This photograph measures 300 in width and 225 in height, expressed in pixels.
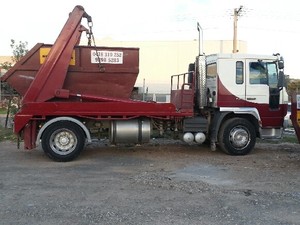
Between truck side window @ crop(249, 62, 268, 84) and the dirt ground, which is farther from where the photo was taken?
truck side window @ crop(249, 62, 268, 84)

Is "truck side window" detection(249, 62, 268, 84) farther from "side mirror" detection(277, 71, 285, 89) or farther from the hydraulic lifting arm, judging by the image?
the hydraulic lifting arm

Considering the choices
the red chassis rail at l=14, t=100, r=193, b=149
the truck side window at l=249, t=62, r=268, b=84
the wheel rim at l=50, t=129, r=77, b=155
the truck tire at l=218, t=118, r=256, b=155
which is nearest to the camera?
the red chassis rail at l=14, t=100, r=193, b=149

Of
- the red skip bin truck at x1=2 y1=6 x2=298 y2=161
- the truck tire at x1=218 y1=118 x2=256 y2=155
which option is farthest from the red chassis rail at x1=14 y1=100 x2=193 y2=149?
the truck tire at x1=218 y1=118 x2=256 y2=155

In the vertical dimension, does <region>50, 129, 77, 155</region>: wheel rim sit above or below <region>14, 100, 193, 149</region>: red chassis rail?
below

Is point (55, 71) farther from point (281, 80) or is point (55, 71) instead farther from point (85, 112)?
point (281, 80)

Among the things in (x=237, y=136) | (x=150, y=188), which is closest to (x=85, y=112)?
(x=150, y=188)

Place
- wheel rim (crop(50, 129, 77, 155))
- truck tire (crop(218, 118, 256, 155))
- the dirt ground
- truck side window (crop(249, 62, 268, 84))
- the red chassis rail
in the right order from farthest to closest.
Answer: truck side window (crop(249, 62, 268, 84))
truck tire (crop(218, 118, 256, 155))
wheel rim (crop(50, 129, 77, 155))
the red chassis rail
the dirt ground

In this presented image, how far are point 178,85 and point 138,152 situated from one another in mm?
2259

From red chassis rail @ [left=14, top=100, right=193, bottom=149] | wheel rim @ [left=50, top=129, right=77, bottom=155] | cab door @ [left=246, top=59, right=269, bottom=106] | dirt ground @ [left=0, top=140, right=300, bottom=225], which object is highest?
cab door @ [left=246, top=59, right=269, bottom=106]

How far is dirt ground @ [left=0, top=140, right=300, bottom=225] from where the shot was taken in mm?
6066

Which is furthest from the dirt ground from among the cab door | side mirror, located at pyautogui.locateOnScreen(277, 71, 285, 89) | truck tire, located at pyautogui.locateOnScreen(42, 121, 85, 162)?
side mirror, located at pyautogui.locateOnScreen(277, 71, 285, 89)

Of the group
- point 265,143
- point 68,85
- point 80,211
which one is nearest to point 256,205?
point 80,211

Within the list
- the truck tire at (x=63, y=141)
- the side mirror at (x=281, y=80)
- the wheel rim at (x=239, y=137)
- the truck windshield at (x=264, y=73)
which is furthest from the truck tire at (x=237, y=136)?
the truck tire at (x=63, y=141)

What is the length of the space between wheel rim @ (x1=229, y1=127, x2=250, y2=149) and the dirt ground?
49 cm
